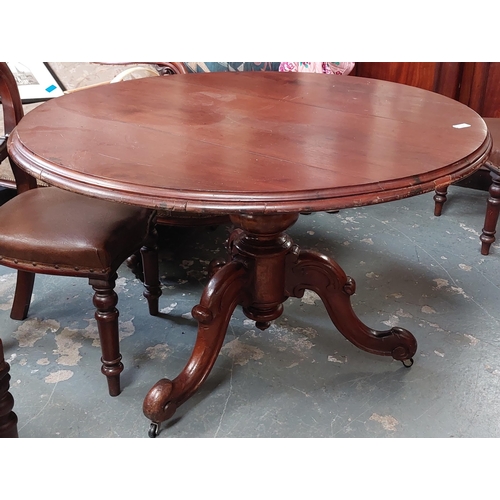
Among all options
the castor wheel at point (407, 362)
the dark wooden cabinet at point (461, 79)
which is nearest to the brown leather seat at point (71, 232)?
the castor wheel at point (407, 362)

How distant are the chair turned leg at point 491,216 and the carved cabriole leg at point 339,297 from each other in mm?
898

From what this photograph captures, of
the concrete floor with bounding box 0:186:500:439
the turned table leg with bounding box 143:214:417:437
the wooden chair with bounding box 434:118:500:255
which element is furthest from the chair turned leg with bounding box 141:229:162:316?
the wooden chair with bounding box 434:118:500:255

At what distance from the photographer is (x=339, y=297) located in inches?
66.7

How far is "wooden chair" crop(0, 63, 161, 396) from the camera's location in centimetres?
149

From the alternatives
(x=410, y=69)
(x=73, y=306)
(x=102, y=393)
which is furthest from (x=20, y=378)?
(x=410, y=69)

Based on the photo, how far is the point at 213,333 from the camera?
1.58 meters

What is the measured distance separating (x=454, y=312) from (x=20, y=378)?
152cm

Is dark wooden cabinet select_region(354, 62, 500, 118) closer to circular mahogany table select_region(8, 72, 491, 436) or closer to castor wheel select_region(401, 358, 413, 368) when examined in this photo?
circular mahogany table select_region(8, 72, 491, 436)

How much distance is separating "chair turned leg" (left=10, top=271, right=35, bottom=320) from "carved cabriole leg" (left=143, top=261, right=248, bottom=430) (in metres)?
0.72

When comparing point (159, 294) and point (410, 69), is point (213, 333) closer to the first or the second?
point (159, 294)

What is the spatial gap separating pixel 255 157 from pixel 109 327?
71 cm

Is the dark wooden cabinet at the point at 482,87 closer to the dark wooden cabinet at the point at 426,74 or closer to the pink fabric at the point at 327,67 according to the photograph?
the dark wooden cabinet at the point at 426,74

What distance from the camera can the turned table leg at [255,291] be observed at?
4.97 feet

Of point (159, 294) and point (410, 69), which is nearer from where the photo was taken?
point (159, 294)
